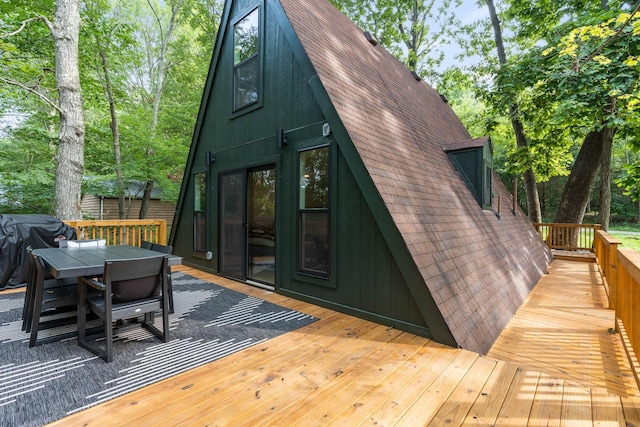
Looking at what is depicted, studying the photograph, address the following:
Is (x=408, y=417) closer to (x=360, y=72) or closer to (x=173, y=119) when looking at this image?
(x=360, y=72)

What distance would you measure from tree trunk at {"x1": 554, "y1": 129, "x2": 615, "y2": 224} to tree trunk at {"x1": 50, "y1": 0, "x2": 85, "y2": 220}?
43.1 feet

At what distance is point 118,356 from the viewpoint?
8.18ft

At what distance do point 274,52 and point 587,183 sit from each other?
10.2 metres

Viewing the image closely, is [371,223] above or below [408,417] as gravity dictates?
above

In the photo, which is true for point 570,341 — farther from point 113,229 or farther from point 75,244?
point 113,229

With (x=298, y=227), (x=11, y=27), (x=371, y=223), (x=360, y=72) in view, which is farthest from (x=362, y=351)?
(x=11, y=27)

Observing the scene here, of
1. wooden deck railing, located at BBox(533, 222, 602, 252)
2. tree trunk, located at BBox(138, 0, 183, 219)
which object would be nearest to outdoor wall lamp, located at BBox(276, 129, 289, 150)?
wooden deck railing, located at BBox(533, 222, 602, 252)

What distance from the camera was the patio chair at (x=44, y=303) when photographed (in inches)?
105

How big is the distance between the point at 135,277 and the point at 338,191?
7.63 ft

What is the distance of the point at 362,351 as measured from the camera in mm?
2664

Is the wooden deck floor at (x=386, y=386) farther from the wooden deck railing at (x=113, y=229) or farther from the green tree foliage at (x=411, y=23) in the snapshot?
the green tree foliage at (x=411, y=23)

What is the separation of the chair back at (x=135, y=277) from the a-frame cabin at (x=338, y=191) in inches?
76.6

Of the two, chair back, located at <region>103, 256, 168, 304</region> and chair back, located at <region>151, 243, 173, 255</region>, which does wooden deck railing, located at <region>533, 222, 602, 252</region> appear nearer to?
chair back, located at <region>151, 243, 173, 255</region>

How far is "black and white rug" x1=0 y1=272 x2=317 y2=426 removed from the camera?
74.5 inches
